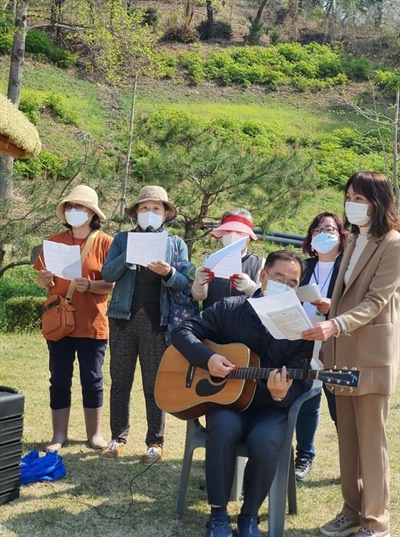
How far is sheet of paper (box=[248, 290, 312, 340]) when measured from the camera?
11.3ft

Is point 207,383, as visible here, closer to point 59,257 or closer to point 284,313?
point 284,313

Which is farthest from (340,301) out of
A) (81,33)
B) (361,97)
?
(361,97)

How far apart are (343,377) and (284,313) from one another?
0.39 metres

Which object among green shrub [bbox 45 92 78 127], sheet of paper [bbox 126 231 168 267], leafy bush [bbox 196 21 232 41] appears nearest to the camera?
sheet of paper [bbox 126 231 168 267]

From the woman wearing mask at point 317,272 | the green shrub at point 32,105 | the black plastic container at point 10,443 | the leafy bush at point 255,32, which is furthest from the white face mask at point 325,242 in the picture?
the leafy bush at point 255,32

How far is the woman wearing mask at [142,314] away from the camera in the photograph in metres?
4.81

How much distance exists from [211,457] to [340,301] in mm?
987

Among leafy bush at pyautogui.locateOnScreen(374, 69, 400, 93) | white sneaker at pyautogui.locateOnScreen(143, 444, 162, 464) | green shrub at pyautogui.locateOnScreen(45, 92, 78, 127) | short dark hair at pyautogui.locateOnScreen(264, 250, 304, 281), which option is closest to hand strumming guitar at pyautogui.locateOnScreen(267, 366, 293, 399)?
short dark hair at pyautogui.locateOnScreen(264, 250, 304, 281)

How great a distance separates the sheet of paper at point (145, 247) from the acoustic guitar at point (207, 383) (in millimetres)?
696

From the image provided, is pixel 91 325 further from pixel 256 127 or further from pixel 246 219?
pixel 256 127

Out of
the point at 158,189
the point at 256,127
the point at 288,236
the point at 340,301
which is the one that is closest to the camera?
the point at 340,301

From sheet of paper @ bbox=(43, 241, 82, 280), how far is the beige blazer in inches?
73.3

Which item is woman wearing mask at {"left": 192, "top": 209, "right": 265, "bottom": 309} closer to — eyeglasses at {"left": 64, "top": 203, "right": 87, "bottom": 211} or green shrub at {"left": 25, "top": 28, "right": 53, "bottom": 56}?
eyeglasses at {"left": 64, "top": 203, "right": 87, "bottom": 211}

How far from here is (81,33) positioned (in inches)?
561
